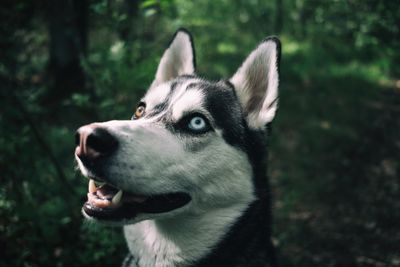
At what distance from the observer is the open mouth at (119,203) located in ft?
6.71

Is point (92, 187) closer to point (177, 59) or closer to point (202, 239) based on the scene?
point (202, 239)

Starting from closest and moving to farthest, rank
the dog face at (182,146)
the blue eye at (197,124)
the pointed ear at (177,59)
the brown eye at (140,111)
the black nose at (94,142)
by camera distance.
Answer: the black nose at (94,142), the dog face at (182,146), the blue eye at (197,124), the brown eye at (140,111), the pointed ear at (177,59)

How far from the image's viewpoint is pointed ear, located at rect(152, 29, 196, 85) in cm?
297

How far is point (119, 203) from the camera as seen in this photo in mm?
2096

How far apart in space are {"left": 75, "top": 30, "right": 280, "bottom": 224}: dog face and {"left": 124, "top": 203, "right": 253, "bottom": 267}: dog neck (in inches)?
2.7

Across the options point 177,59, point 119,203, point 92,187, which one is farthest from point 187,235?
point 177,59

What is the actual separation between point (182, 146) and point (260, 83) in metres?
0.79

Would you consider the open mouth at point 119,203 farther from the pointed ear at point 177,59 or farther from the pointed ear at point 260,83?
the pointed ear at point 177,59

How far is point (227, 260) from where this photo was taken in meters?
2.46

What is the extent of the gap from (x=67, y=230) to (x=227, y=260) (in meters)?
2.05

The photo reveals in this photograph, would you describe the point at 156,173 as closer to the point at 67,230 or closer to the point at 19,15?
the point at 67,230

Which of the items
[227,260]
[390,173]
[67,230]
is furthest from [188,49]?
[390,173]

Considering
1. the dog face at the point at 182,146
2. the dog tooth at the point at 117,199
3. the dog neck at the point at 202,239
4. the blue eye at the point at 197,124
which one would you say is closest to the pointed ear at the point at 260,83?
the dog face at the point at 182,146

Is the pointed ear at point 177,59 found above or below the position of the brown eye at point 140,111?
above
